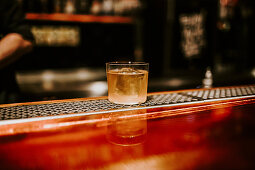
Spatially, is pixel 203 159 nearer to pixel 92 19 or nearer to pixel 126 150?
pixel 126 150

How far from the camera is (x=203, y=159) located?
520 millimetres

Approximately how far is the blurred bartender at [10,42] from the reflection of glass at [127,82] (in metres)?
0.81

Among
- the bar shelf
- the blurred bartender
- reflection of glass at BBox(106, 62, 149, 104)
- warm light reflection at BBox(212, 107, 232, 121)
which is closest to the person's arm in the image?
the blurred bartender

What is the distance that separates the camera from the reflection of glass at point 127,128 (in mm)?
612

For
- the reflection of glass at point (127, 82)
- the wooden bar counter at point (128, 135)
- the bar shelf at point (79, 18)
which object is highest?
the bar shelf at point (79, 18)

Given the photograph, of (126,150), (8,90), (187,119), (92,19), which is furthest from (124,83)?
(92,19)

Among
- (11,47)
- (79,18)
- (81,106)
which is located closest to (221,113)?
(81,106)

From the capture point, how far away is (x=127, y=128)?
70cm

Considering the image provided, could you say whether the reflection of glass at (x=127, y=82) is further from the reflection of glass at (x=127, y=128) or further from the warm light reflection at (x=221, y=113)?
the warm light reflection at (x=221, y=113)

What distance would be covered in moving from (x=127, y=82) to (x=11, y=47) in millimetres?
920

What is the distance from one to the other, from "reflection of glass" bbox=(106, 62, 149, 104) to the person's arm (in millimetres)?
802

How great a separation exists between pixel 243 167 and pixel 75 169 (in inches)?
13.8

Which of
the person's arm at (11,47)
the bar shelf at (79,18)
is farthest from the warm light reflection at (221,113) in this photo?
the bar shelf at (79,18)

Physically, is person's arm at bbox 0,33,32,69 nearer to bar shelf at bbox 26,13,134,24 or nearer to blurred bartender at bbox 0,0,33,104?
blurred bartender at bbox 0,0,33,104
